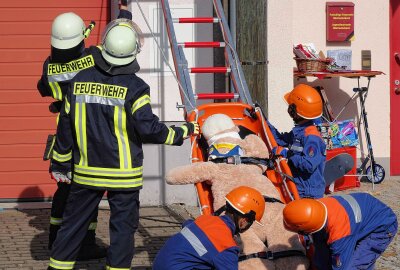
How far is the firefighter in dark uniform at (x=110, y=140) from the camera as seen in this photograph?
7.54 m

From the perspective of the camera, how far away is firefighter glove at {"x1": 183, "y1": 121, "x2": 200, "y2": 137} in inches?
319

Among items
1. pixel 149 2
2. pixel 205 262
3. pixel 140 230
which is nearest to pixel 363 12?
pixel 149 2

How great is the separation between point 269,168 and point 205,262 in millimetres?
2013

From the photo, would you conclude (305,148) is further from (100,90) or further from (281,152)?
(100,90)

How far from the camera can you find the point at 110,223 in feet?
25.1

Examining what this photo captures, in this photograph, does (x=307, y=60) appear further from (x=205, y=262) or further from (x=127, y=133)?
(x=205, y=262)

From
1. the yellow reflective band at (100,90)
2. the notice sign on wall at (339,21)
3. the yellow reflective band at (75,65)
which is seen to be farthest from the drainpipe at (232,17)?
the yellow reflective band at (100,90)

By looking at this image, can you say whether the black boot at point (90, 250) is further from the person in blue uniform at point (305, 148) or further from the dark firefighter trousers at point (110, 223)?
the person in blue uniform at point (305, 148)

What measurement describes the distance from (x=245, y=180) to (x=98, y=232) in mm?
2493

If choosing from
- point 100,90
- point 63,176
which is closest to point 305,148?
point 100,90

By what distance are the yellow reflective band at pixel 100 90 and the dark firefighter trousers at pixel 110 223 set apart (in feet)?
2.39

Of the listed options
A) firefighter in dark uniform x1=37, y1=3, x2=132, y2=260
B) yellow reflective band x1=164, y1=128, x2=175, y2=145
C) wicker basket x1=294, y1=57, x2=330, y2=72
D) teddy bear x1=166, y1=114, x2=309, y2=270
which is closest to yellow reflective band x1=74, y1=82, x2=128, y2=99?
yellow reflective band x1=164, y1=128, x2=175, y2=145

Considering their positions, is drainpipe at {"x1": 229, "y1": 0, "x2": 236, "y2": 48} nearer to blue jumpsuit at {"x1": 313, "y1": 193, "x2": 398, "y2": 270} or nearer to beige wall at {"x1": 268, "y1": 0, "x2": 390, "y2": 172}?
beige wall at {"x1": 268, "y1": 0, "x2": 390, "y2": 172}

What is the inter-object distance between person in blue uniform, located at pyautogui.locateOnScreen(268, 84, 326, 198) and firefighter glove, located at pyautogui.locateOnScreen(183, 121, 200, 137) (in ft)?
2.31
